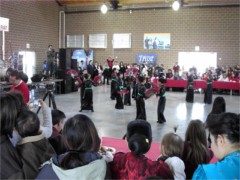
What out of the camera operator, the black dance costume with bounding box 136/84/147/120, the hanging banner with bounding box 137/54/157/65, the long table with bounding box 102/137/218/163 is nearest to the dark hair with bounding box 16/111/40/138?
the long table with bounding box 102/137/218/163

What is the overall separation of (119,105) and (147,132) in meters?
7.83

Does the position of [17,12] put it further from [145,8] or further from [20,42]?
[145,8]

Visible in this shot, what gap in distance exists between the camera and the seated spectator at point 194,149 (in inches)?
105

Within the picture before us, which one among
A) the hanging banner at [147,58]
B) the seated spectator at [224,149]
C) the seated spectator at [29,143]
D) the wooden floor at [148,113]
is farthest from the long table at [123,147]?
the hanging banner at [147,58]

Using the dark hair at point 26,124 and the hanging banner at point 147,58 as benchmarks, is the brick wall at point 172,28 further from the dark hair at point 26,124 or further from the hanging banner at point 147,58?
the dark hair at point 26,124

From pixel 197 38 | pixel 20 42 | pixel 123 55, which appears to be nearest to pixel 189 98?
pixel 197 38

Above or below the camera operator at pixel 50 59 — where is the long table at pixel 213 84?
below

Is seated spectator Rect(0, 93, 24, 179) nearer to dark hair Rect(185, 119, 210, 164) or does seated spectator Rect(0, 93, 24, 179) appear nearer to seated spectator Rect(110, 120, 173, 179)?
seated spectator Rect(110, 120, 173, 179)

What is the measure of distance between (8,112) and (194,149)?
1.68 metres

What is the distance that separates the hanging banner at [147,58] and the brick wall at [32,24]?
5.93 meters

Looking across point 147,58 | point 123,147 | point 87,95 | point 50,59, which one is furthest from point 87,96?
point 147,58

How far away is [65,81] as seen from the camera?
47.9 feet

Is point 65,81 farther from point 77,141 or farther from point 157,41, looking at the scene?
point 77,141

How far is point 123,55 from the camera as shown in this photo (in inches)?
793
